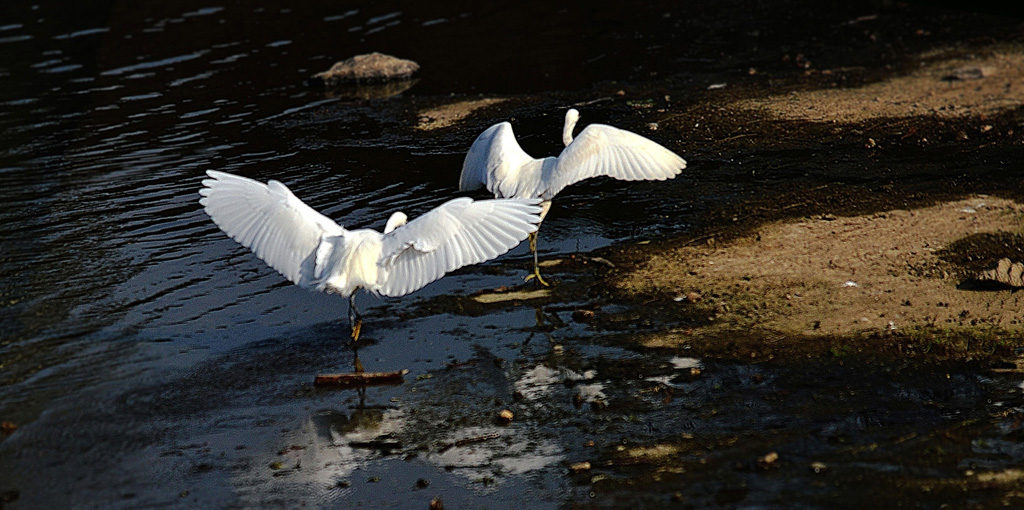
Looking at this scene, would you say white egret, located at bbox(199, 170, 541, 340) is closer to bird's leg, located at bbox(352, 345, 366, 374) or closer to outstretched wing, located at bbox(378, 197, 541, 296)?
outstretched wing, located at bbox(378, 197, 541, 296)

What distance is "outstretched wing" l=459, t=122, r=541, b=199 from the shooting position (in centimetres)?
763

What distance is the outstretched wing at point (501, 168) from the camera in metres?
7.63

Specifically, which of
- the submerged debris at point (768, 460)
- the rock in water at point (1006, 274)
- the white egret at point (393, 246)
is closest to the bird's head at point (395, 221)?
the white egret at point (393, 246)

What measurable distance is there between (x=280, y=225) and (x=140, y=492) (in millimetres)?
2183

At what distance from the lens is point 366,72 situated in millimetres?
14672

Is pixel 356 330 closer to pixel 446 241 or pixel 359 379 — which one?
pixel 359 379

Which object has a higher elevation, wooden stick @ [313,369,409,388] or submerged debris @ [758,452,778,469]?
wooden stick @ [313,369,409,388]

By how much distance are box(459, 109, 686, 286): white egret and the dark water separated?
0.68 metres

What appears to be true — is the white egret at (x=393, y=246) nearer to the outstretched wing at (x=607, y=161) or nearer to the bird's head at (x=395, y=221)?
the bird's head at (x=395, y=221)

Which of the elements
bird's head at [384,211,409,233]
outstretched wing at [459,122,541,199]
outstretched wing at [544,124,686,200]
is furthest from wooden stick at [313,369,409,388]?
A: outstretched wing at [544,124,686,200]

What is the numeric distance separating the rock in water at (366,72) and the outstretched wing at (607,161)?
7.62 m

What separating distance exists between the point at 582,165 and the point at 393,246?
1792 millimetres

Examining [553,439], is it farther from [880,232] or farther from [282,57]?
[282,57]

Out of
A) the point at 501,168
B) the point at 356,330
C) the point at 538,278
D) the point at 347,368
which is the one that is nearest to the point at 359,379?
the point at 347,368
